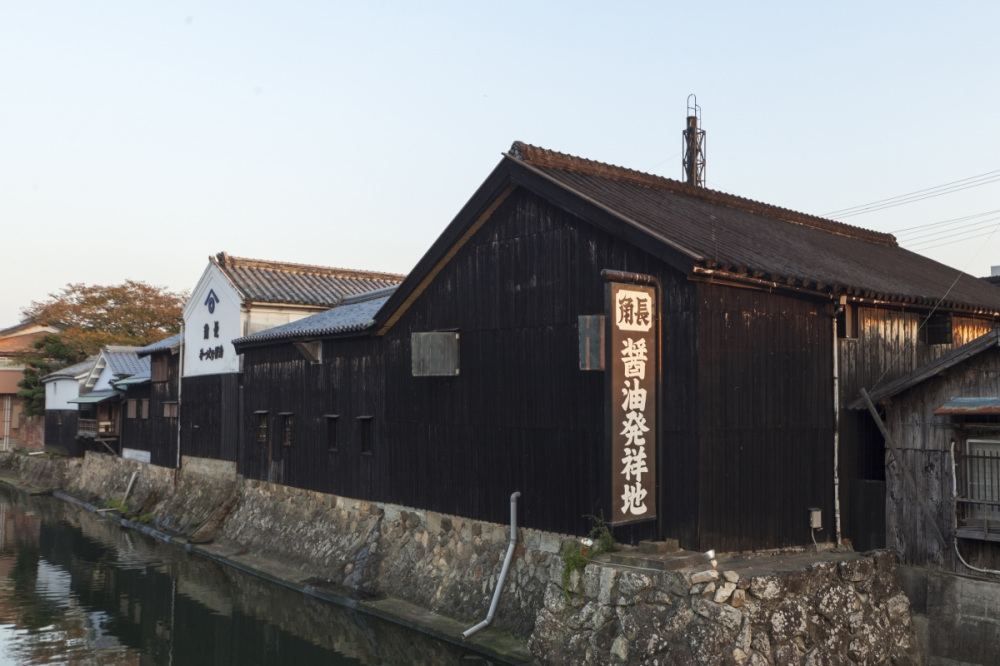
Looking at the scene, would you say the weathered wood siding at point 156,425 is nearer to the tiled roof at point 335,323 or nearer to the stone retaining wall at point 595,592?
the tiled roof at point 335,323

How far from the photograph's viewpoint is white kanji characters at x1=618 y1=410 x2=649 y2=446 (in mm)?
11461

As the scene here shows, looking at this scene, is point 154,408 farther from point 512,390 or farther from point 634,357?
point 634,357

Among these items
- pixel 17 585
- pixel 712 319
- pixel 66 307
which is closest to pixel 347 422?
pixel 17 585

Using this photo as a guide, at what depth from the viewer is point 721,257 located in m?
12.1

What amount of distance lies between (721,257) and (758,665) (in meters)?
5.80

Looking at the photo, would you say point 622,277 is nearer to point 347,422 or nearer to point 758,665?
point 758,665

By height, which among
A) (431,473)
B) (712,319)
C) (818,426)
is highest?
(712,319)

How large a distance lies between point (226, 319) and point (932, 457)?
22623 millimetres

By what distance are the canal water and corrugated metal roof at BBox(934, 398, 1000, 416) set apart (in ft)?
27.8

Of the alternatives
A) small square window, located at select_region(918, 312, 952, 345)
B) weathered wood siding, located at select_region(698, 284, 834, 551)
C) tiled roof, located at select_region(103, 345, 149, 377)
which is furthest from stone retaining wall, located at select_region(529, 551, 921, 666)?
tiled roof, located at select_region(103, 345, 149, 377)

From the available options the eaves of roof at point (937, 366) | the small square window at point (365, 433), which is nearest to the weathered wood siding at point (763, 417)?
the eaves of roof at point (937, 366)

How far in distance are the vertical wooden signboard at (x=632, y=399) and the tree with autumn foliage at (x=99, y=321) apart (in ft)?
148

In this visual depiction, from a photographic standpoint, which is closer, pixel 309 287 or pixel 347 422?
pixel 347 422

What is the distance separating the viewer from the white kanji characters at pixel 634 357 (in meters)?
11.5
